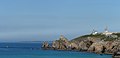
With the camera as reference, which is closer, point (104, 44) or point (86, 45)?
point (104, 44)

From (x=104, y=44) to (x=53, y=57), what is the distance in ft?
114

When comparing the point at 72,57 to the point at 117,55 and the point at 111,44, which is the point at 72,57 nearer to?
the point at 117,55

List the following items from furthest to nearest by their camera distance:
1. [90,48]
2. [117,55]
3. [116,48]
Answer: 1. [90,48]
2. [116,48]
3. [117,55]

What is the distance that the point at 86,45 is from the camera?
19700 cm

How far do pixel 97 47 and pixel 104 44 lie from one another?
4676 mm

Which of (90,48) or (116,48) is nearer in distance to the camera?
(116,48)

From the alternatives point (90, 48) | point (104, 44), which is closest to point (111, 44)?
point (104, 44)

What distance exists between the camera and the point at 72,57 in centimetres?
14375

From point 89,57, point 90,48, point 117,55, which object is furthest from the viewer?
point 90,48

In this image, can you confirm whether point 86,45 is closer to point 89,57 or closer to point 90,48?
point 90,48

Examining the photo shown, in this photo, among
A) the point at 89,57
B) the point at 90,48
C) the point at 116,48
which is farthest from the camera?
the point at 90,48

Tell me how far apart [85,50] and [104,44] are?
23929 mm

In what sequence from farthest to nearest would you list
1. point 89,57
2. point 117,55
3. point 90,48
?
1. point 90,48
2. point 89,57
3. point 117,55

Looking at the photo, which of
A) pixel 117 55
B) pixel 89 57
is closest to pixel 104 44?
pixel 89 57
